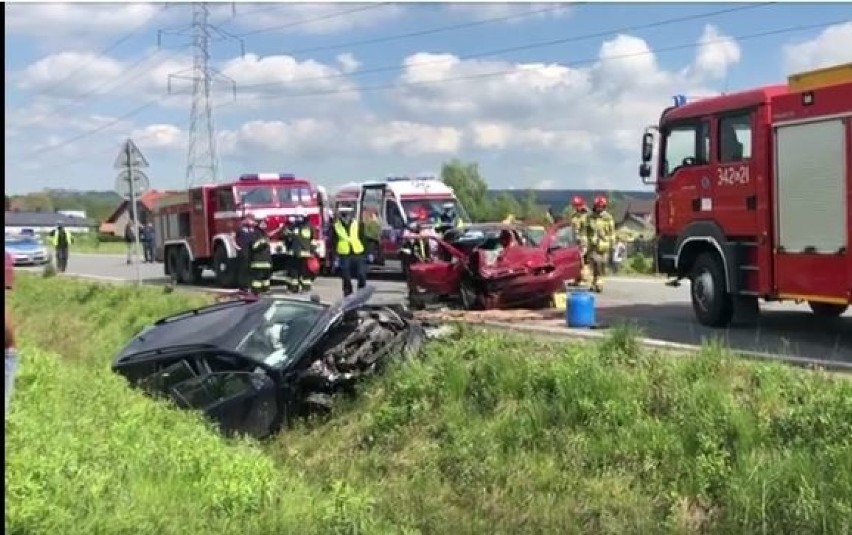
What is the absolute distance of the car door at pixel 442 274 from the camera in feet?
49.4

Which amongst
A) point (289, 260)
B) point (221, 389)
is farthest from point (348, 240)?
point (221, 389)

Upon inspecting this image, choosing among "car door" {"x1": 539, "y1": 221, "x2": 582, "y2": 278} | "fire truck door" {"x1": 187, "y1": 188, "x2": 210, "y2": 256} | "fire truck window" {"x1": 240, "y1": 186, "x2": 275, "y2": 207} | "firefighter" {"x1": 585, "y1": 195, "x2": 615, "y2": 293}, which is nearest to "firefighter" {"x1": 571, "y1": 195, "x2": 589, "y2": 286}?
"firefighter" {"x1": 585, "y1": 195, "x2": 615, "y2": 293}

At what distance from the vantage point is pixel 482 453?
818 centimetres

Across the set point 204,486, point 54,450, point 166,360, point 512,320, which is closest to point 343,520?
point 204,486

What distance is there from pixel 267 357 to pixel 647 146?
6.03 metres

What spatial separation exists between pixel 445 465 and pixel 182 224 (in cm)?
1885

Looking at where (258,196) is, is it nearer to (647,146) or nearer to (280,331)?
(647,146)

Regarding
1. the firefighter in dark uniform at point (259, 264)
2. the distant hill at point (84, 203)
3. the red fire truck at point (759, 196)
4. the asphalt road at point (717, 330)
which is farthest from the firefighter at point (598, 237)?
the distant hill at point (84, 203)

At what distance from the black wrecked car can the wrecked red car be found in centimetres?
398

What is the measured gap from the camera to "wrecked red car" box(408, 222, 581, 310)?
1455 centimetres

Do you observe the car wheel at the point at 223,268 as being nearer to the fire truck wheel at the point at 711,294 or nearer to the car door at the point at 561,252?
the car door at the point at 561,252

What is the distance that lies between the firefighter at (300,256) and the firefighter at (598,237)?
630 centimetres

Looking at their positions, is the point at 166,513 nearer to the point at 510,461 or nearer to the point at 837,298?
the point at 510,461

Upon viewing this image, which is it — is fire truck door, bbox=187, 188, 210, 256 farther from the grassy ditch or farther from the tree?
the tree
